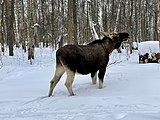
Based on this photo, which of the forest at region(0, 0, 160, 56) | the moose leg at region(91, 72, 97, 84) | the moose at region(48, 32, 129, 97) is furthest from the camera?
the forest at region(0, 0, 160, 56)

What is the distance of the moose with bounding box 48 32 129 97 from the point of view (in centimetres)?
688

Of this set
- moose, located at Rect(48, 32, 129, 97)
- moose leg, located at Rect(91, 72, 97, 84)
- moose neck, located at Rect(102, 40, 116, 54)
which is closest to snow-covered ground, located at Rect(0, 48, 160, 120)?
moose leg, located at Rect(91, 72, 97, 84)

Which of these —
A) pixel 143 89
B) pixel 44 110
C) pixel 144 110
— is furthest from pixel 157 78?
pixel 44 110

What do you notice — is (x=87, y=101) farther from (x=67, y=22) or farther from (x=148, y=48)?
(x=67, y=22)

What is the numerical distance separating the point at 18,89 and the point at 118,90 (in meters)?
2.67

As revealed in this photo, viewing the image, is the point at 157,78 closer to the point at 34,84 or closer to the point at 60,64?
the point at 60,64

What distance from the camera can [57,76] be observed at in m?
7.23

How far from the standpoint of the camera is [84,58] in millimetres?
7223

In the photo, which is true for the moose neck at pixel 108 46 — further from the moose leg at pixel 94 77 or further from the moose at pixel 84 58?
the moose leg at pixel 94 77

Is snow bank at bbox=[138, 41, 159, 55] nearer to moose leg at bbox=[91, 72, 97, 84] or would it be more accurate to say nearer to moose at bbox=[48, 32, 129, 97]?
moose at bbox=[48, 32, 129, 97]

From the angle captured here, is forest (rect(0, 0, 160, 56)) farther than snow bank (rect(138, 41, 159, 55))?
Yes

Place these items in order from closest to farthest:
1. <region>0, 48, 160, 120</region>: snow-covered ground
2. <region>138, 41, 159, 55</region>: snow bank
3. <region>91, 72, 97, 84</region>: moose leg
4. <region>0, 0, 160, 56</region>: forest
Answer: <region>0, 48, 160, 120</region>: snow-covered ground → <region>91, 72, 97, 84</region>: moose leg → <region>138, 41, 159, 55</region>: snow bank → <region>0, 0, 160, 56</region>: forest

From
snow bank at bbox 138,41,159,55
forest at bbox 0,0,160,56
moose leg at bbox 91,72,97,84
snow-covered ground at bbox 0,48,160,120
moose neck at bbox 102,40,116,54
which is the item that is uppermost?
forest at bbox 0,0,160,56

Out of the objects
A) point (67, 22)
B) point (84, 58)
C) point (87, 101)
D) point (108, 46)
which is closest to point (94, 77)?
point (108, 46)
